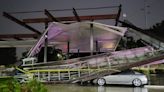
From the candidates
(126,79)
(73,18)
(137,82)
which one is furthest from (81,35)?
(137,82)

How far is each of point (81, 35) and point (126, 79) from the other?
38.6ft

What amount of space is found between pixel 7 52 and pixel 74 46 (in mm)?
→ 27267

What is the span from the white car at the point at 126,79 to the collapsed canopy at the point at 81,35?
19.4 ft

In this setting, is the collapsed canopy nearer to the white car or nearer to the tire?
the white car

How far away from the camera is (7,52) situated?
65312 mm

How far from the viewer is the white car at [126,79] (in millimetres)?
23062

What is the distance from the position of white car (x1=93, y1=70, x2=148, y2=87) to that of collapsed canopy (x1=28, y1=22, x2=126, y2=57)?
591cm

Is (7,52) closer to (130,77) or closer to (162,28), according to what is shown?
(162,28)

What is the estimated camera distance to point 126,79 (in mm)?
23469

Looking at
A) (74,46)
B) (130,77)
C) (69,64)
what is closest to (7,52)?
(74,46)

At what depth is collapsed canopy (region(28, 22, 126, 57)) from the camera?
2950cm

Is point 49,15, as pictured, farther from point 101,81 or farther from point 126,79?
point 126,79

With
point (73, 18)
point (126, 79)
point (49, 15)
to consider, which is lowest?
point (126, 79)

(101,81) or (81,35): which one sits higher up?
(81,35)
